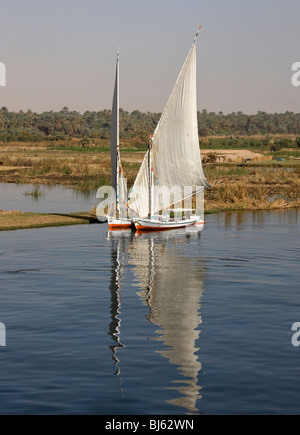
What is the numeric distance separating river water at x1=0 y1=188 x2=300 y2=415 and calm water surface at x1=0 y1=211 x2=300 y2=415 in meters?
0.04

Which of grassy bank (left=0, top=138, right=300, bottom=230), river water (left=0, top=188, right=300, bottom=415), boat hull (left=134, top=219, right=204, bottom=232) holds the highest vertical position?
grassy bank (left=0, top=138, right=300, bottom=230)

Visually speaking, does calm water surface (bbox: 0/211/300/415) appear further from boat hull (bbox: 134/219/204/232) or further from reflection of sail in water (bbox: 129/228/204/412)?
boat hull (bbox: 134/219/204/232)

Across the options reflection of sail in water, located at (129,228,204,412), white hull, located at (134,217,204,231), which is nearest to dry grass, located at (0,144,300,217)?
white hull, located at (134,217,204,231)

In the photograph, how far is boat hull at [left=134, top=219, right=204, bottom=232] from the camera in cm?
4297

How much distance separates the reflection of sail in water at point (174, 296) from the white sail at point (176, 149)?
4.03 metres

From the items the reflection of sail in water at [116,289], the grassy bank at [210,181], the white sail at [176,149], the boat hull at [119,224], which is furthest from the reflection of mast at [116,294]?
the grassy bank at [210,181]

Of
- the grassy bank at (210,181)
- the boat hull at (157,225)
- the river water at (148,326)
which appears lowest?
the river water at (148,326)

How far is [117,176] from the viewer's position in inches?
1687

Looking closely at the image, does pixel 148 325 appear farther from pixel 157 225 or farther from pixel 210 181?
pixel 210 181

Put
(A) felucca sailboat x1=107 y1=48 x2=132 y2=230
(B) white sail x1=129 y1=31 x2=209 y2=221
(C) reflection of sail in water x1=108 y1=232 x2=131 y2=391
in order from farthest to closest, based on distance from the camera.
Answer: (B) white sail x1=129 y1=31 x2=209 y2=221
(A) felucca sailboat x1=107 y1=48 x2=132 y2=230
(C) reflection of sail in water x1=108 y1=232 x2=131 y2=391

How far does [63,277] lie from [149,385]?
13.7 m

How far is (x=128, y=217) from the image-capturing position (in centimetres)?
4672

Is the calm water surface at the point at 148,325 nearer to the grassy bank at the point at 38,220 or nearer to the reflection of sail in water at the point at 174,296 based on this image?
the reflection of sail in water at the point at 174,296

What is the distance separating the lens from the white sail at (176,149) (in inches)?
1791
